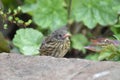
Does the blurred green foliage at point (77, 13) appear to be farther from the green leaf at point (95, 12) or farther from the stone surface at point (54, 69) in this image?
the stone surface at point (54, 69)

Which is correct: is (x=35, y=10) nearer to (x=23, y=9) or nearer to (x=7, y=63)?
(x=23, y=9)

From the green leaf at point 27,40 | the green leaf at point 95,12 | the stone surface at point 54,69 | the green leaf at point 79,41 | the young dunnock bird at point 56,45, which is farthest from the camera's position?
the green leaf at point 79,41

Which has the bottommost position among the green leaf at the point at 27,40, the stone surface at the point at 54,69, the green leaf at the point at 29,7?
the green leaf at the point at 27,40

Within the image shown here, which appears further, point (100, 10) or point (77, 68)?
point (100, 10)

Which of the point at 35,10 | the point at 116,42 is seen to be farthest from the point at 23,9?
the point at 116,42

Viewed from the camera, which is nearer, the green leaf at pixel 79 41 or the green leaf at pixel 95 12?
the green leaf at pixel 95 12

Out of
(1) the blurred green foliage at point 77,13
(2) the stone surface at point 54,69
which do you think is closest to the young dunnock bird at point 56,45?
(2) the stone surface at point 54,69

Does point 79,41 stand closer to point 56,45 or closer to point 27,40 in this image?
point 27,40
